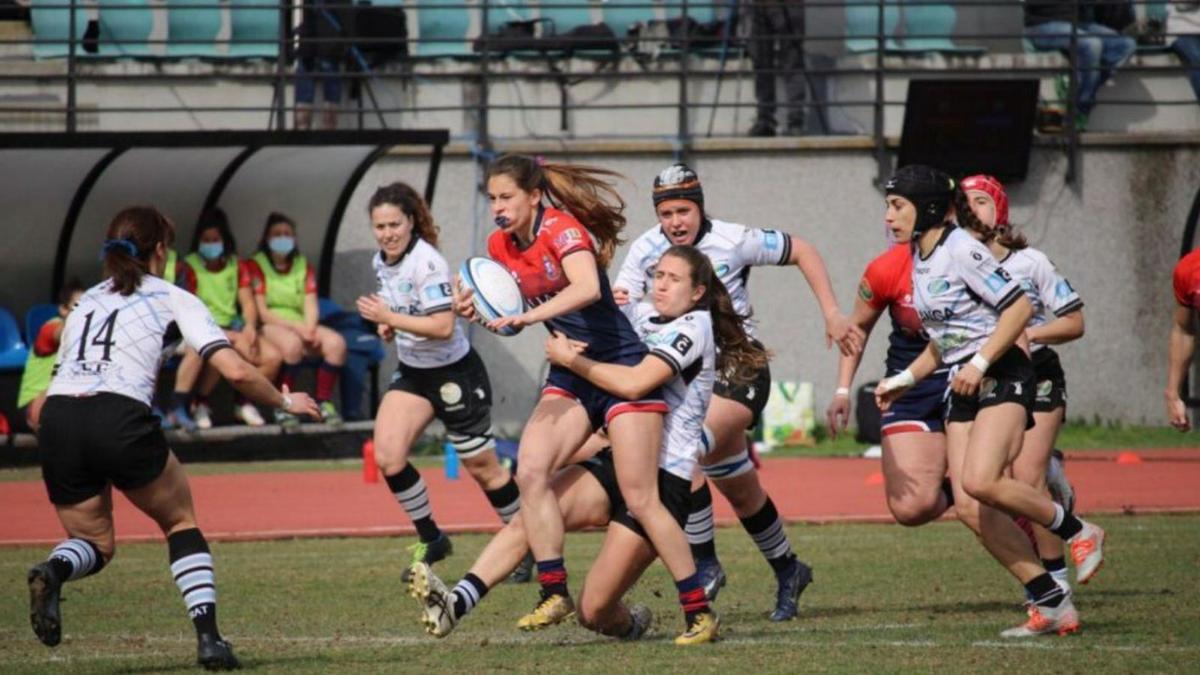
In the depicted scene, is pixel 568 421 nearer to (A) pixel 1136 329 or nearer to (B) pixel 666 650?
(B) pixel 666 650

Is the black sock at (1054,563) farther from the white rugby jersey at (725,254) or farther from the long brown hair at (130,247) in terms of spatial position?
the long brown hair at (130,247)

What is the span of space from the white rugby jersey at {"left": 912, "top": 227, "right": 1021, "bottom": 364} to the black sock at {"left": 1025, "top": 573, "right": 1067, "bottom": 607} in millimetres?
1026

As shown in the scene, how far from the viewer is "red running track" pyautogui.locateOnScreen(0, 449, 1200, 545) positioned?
12695mm

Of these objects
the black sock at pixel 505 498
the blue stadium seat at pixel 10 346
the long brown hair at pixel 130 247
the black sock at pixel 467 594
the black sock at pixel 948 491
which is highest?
the long brown hair at pixel 130 247

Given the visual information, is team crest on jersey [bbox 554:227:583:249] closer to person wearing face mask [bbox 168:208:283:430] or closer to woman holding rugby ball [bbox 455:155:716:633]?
woman holding rugby ball [bbox 455:155:716:633]

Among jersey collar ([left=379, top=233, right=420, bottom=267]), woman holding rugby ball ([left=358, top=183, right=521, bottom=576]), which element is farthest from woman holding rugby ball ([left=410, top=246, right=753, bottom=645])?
jersey collar ([left=379, top=233, right=420, bottom=267])

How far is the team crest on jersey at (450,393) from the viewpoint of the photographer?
10.5 metres

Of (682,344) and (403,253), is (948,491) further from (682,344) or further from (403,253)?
(403,253)

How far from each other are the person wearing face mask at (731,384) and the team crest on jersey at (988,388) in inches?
34.4

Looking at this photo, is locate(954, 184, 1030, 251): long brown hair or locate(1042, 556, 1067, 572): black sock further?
locate(1042, 556, 1067, 572): black sock

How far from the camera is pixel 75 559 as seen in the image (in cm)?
732

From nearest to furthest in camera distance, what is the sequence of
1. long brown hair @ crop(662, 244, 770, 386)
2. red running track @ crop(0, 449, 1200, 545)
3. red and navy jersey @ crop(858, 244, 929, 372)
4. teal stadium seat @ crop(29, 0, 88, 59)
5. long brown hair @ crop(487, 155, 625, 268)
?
A: 1. long brown hair @ crop(662, 244, 770, 386)
2. long brown hair @ crop(487, 155, 625, 268)
3. red and navy jersey @ crop(858, 244, 929, 372)
4. red running track @ crop(0, 449, 1200, 545)
5. teal stadium seat @ crop(29, 0, 88, 59)

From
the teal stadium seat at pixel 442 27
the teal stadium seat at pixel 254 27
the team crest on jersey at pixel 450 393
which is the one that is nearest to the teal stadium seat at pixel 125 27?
the teal stadium seat at pixel 254 27

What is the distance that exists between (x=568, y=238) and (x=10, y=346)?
10666 mm
